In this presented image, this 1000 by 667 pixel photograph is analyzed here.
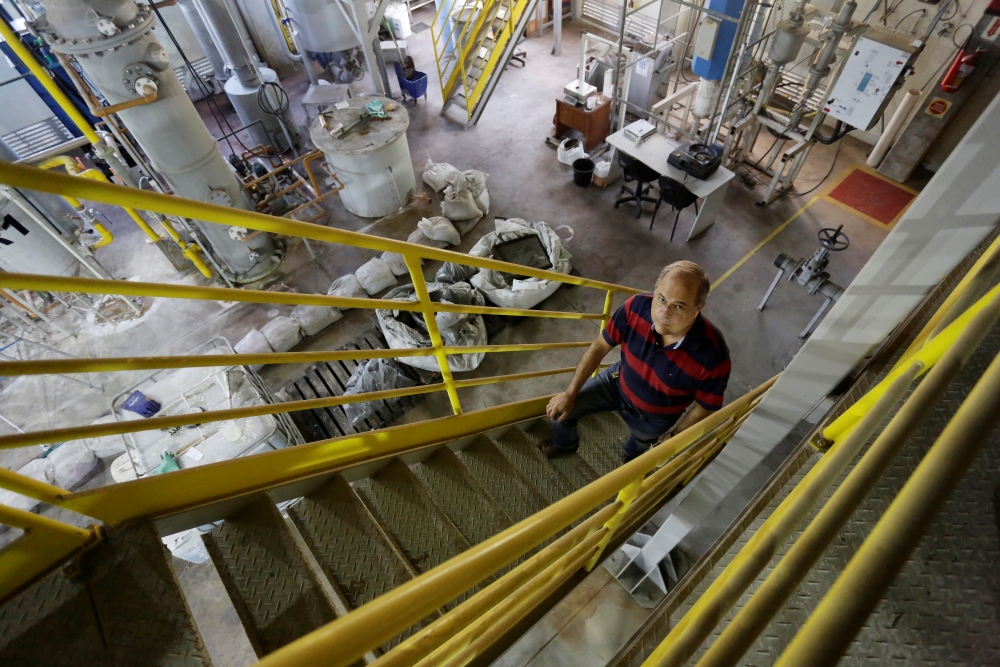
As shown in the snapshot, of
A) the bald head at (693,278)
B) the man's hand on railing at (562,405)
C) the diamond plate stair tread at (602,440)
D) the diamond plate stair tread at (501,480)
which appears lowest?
the diamond plate stair tread at (602,440)

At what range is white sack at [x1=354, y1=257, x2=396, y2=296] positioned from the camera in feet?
21.1

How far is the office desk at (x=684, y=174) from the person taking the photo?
6609 mm

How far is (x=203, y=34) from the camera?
337 inches

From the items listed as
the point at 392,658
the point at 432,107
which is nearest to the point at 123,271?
the point at 432,107

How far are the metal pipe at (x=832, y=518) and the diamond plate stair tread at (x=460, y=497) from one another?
2.12 meters

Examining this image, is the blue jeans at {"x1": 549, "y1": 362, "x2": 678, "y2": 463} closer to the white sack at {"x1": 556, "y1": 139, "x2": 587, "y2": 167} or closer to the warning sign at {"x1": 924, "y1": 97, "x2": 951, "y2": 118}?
the white sack at {"x1": 556, "y1": 139, "x2": 587, "y2": 167}

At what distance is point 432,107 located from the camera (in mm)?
10125

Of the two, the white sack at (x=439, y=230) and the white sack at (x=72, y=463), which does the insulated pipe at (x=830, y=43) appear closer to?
the white sack at (x=439, y=230)

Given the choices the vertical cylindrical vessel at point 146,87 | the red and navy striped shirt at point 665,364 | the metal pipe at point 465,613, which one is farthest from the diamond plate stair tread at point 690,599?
the vertical cylindrical vessel at point 146,87

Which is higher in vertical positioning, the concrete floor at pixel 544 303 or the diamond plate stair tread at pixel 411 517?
the diamond plate stair tread at pixel 411 517

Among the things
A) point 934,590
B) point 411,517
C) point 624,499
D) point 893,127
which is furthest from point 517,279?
point 893,127

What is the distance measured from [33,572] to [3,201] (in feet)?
19.6

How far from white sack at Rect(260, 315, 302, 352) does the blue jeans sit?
13.1ft

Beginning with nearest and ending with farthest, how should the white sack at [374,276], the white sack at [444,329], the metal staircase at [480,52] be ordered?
the white sack at [444,329]
the white sack at [374,276]
the metal staircase at [480,52]
